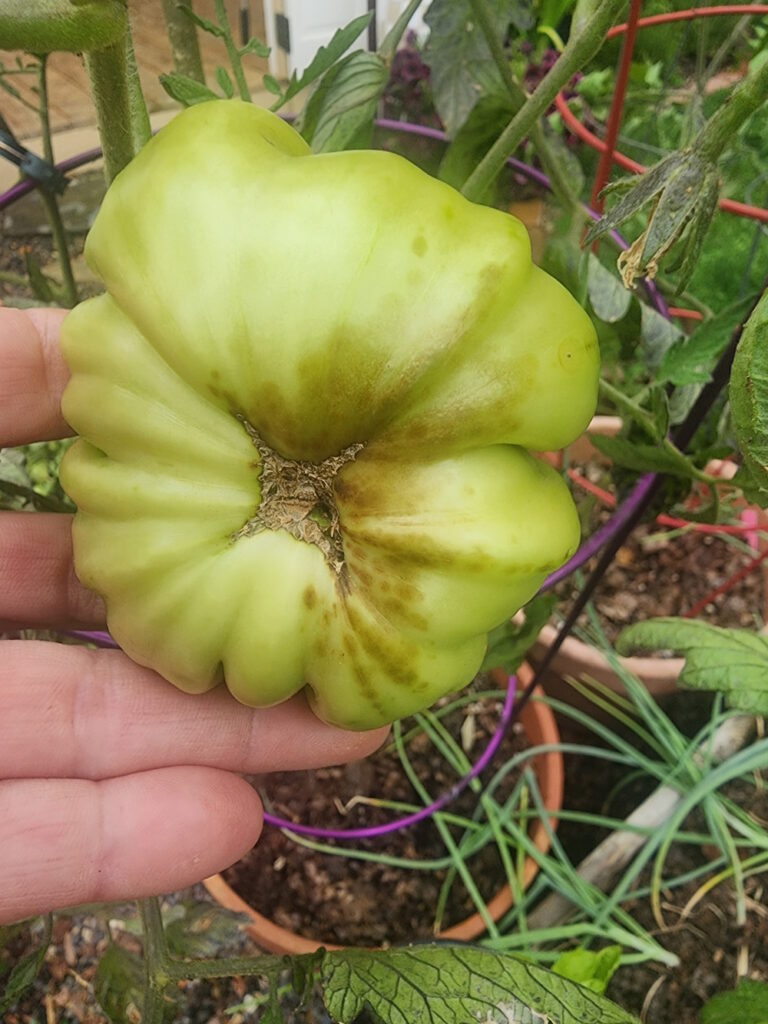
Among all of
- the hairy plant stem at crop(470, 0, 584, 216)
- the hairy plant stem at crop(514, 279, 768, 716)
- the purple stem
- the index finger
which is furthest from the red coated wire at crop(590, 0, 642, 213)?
the purple stem

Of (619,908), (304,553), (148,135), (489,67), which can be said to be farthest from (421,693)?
(619,908)

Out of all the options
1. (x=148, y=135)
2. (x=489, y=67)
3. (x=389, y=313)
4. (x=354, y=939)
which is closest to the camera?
(x=389, y=313)

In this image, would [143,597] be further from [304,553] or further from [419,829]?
[419,829]

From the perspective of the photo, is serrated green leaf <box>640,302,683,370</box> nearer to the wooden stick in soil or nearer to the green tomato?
the green tomato

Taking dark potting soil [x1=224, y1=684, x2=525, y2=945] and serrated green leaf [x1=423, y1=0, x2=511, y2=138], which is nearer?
serrated green leaf [x1=423, y1=0, x2=511, y2=138]

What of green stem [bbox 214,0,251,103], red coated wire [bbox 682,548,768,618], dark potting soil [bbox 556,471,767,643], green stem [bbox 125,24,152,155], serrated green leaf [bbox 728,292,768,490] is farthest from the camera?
dark potting soil [bbox 556,471,767,643]
